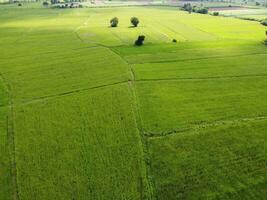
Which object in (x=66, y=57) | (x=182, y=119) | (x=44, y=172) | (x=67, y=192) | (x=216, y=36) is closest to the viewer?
(x=67, y=192)

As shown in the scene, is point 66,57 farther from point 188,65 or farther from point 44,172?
point 44,172

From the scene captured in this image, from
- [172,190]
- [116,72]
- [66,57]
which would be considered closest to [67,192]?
[172,190]

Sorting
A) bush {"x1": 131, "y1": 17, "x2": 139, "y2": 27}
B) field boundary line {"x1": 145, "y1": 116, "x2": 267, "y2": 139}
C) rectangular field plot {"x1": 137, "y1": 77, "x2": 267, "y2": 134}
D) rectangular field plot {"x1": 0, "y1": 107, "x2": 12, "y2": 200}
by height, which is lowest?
rectangular field plot {"x1": 0, "y1": 107, "x2": 12, "y2": 200}

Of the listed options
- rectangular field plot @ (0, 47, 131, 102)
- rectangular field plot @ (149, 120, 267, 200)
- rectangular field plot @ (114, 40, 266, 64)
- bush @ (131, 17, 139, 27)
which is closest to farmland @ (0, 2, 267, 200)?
rectangular field plot @ (149, 120, 267, 200)

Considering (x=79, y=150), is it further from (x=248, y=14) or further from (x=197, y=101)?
(x=248, y=14)

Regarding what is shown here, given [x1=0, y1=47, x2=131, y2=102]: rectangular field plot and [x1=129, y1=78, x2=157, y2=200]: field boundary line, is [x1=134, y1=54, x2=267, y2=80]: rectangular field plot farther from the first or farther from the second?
[x1=129, y1=78, x2=157, y2=200]: field boundary line

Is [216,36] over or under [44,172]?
over
